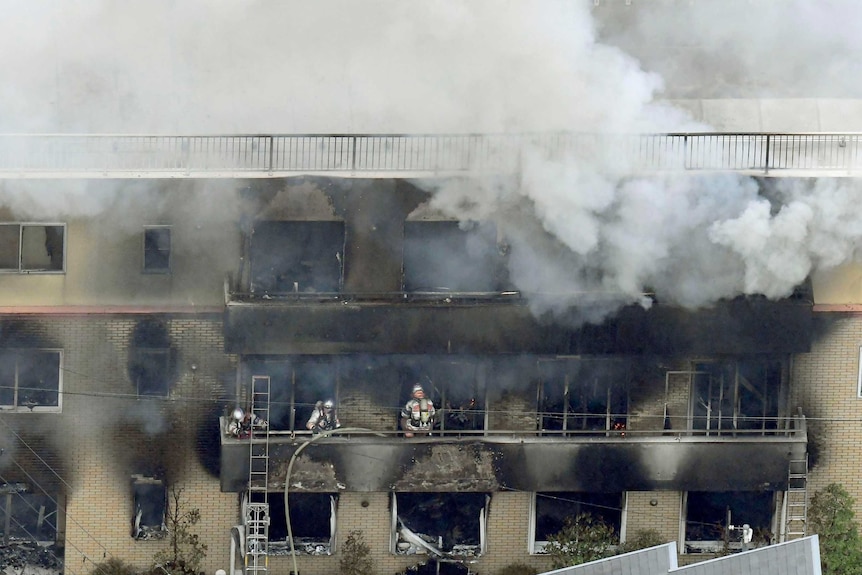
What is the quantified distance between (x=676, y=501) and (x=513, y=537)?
2403 millimetres

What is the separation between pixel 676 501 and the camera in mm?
22250

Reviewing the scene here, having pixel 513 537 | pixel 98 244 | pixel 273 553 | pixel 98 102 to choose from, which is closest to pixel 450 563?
pixel 513 537

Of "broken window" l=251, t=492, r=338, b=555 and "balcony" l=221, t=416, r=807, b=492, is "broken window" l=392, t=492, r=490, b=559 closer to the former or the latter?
"balcony" l=221, t=416, r=807, b=492

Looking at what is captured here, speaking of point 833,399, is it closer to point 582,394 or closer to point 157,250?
point 582,394

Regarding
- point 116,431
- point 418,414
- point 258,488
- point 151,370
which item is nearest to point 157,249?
point 151,370

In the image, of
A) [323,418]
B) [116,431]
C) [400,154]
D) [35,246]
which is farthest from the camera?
[116,431]

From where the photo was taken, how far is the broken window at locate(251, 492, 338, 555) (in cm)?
2202

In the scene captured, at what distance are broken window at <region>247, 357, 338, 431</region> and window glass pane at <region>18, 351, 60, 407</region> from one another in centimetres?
276

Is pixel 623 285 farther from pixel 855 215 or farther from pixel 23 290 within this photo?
pixel 23 290

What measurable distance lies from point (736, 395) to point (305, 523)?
6.41m

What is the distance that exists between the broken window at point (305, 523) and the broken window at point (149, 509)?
1.54 meters

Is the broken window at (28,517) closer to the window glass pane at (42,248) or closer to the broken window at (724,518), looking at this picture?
the window glass pane at (42,248)

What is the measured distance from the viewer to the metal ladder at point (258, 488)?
69.8ft

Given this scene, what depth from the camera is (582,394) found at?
71.6ft
